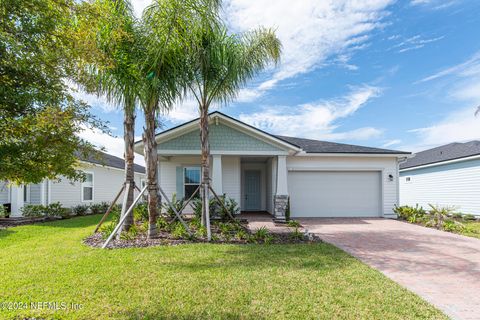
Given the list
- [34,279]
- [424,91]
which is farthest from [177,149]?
[424,91]

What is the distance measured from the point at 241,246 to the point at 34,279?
4.50m

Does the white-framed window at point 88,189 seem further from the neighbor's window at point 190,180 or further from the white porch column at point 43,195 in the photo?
the neighbor's window at point 190,180

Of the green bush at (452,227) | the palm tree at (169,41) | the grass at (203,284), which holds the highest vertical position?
the palm tree at (169,41)

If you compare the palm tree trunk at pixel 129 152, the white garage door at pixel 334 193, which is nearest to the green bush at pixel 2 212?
the palm tree trunk at pixel 129 152

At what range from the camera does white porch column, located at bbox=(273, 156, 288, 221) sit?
11.4 metres

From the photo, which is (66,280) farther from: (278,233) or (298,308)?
(278,233)

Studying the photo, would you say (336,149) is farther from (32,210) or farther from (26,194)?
(26,194)

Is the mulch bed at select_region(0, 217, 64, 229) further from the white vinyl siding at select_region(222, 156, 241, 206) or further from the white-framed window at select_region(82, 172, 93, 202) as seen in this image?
the white vinyl siding at select_region(222, 156, 241, 206)

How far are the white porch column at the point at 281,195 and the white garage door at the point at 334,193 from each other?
6.02 ft

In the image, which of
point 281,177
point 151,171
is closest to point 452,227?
point 281,177

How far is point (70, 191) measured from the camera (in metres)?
15.9

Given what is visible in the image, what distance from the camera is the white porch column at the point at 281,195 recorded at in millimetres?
11422

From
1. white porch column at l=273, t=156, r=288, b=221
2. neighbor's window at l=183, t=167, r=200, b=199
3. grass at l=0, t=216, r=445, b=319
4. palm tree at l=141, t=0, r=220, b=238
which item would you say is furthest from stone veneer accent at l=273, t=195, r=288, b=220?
palm tree at l=141, t=0, r=220, b=238

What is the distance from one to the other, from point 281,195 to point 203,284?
761 centimetres
